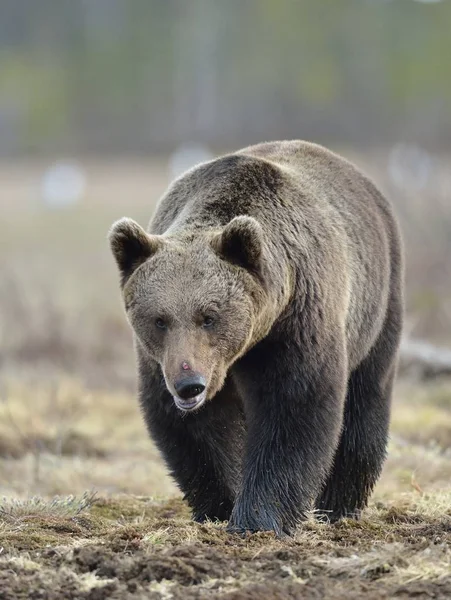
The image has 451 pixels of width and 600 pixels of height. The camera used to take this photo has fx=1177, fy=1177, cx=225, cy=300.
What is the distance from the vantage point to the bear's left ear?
6008mm

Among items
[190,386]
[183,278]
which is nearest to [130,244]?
[183,278]

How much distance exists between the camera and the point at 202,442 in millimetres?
6758

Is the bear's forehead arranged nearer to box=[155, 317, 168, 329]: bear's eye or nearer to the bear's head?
the bear's head

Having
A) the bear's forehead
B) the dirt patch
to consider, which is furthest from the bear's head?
the dirt patch

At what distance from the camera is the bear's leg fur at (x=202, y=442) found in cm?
668

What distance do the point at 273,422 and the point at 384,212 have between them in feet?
7.36

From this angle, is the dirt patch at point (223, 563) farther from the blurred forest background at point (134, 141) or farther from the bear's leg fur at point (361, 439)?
the blurred forest background at point (134, 141)

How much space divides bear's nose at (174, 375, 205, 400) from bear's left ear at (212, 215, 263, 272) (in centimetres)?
70

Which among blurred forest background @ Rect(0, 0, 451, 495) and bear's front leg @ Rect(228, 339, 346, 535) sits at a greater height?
bear's front leg @ Rect(228, 339, 346, 535)

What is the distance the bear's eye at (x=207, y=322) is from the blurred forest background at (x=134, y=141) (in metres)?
3.61

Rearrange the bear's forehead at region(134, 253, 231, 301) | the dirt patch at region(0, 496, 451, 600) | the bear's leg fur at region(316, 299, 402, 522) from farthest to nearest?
the bear's leg fur at region(316, 299, 402, 522) → the bear's forehead at region(134, 253, 231, 301) → the dirt patch at region(0, 496, 451, 600)

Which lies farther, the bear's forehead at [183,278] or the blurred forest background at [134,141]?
the blurred forest background at [134,141]

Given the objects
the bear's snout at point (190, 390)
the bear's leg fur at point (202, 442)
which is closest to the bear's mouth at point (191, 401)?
the bear's snout at point (190, 390)

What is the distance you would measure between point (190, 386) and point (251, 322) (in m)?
0.52
